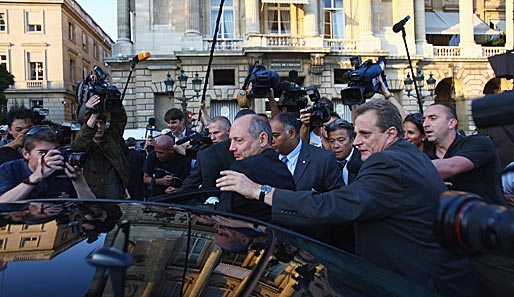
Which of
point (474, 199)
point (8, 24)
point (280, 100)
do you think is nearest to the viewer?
point (474, 199)

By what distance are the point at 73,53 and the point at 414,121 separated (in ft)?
162

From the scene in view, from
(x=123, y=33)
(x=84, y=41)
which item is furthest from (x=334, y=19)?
(x=84, y=41)

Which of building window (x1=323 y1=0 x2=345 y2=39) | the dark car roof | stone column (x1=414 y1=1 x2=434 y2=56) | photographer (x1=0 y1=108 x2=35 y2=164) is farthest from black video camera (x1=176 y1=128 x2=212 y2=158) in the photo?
stone column (x1=414 y1=1 x2=434 y2=56)

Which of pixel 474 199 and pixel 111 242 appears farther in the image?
pixel 111 242

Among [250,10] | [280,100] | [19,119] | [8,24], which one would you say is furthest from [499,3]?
[8,24]

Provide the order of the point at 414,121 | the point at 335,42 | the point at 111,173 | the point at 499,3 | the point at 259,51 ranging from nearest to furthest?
the point at 414,121, the point at 111,173, the point at 259,51, the point at 335,42, the point at 499,3

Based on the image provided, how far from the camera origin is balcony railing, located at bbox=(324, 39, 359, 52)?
27.2m

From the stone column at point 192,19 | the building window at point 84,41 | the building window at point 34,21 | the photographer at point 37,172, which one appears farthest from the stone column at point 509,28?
the building window at point 84,41

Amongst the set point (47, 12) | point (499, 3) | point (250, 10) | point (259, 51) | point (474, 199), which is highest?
point (47, 12)

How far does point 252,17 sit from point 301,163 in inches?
932

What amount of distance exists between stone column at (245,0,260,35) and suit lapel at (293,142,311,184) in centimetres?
2319

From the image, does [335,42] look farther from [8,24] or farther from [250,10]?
[8,24]

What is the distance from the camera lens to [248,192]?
8.36ft

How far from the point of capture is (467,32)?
2991 cm
